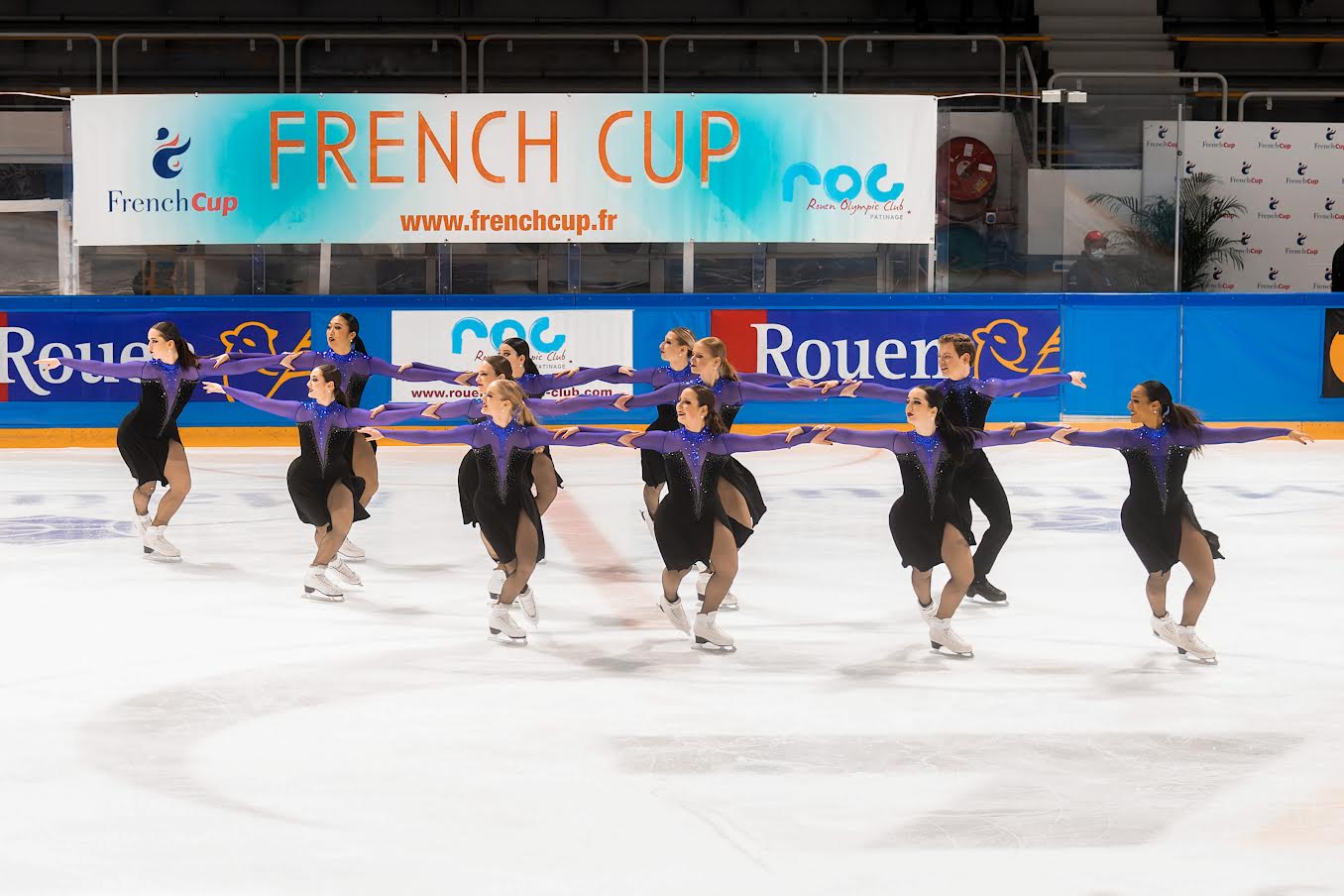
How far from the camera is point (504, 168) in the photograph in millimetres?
14125

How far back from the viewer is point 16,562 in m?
8.73

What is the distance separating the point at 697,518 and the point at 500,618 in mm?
961

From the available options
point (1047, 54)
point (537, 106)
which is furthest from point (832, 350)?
point (1047, 54)

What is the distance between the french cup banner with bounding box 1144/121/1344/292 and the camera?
1612 cm

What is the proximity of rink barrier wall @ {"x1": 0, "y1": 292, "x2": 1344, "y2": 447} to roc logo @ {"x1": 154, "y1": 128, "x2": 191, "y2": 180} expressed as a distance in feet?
3.54

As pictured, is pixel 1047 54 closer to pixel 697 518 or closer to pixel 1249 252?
pixel 1249 252

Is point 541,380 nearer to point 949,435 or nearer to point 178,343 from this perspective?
point 178,343

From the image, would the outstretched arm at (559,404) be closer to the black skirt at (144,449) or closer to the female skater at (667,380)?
the female skater at (667,380)

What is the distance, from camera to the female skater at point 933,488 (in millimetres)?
6777

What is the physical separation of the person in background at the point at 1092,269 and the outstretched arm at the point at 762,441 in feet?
26.2

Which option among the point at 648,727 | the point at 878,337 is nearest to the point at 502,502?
the point at 648,727

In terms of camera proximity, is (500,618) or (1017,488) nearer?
(500,618)

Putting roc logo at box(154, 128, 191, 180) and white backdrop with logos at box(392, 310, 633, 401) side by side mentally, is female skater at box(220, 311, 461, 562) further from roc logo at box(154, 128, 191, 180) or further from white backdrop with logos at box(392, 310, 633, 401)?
roc logo at box(154, 128, 191, 180)

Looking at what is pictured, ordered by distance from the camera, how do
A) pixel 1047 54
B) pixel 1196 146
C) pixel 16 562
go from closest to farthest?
pixel 16 562
pixel 1196 146
pixel 1047 54
